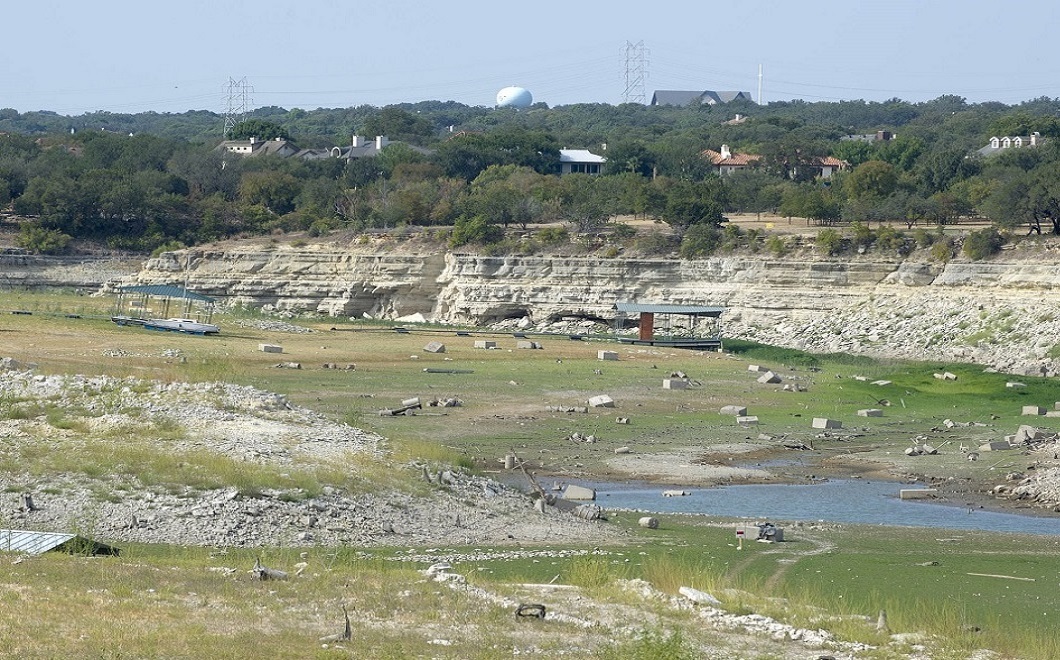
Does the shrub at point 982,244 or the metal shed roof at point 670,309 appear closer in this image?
the metal shed roof at point 670,309

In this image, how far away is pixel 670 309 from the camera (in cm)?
7131

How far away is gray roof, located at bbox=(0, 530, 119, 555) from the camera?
20.9 m

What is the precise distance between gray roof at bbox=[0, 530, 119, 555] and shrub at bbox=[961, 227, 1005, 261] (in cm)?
5606

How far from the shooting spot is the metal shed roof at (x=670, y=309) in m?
70.6

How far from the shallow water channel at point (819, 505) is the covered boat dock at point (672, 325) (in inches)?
1249

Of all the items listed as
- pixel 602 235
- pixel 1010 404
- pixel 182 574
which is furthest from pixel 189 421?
pixel 602 235

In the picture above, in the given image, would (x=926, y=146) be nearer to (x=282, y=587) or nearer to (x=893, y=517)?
(x=893, y=517)

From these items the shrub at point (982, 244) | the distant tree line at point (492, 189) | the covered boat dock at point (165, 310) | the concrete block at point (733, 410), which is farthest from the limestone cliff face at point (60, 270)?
the concrete block at point (733, 410)

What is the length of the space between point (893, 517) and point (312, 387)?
2063 cm

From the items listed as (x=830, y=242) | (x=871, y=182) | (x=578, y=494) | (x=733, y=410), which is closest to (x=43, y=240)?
(x=830, y=242)

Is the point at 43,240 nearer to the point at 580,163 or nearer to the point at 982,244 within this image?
the point at 580,163

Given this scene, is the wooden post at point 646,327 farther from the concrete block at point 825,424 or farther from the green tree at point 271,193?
the green tree at point 271,193

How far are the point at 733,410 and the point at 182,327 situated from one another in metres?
25.2

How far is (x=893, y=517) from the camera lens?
3039cm
